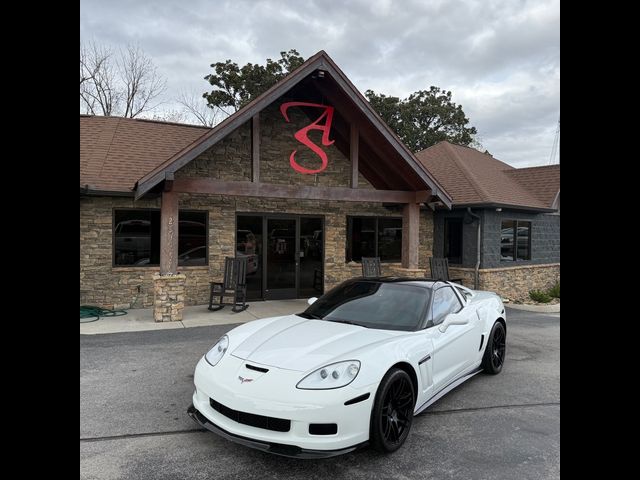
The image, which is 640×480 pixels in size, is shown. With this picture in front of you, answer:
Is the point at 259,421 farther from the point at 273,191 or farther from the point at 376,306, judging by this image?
the point at 273,191

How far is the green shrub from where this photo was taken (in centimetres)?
1390

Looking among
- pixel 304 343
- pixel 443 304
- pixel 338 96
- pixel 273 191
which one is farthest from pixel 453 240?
pixel 304 343

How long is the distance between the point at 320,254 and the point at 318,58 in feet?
17.8

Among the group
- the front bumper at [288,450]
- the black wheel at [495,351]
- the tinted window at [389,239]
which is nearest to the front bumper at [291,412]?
the front bumper at [288,450]

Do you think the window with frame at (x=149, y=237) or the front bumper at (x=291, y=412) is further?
the window with frame at (x=149, y=237)

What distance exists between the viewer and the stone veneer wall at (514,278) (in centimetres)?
1282

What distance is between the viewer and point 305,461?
324 centimetres

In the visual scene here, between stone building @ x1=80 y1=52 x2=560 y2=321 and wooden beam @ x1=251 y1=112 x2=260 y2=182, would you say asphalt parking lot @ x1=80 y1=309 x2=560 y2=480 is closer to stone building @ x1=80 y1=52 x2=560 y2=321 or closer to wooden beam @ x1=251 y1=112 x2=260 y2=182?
stone building @ x1=80 y1=52 x2=560 y2=321

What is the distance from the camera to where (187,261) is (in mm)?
10570

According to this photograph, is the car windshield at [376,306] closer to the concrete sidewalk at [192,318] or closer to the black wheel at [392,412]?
the black wheel at [392,412]

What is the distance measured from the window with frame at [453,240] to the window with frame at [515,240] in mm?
1418
